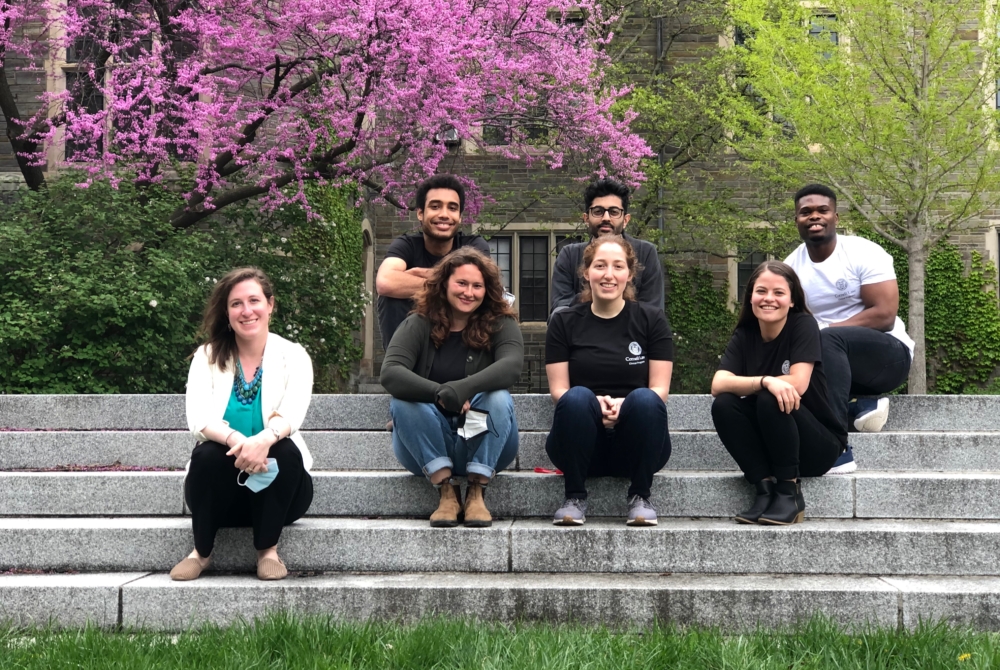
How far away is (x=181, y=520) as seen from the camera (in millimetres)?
4211

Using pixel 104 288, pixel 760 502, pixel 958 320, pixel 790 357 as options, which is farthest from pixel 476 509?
pixel 958 320

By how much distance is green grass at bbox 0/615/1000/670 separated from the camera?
2.78 meters

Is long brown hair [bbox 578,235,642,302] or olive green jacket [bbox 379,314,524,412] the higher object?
long brown hair [bbox 578,235,642,302]

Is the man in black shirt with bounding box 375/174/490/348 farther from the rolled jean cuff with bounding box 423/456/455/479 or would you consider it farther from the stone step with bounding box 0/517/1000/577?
the stone step with bounding box 0/517/1000/577

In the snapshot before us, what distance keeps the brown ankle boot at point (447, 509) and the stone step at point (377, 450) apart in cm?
85

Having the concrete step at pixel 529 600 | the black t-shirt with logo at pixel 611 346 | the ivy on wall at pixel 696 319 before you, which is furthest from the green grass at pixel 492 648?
the ivy on wall at pixel 696 319

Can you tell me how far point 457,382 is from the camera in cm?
398

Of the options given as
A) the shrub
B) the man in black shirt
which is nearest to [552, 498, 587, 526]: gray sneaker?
the man in black shirt

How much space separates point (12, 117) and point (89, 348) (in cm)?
419

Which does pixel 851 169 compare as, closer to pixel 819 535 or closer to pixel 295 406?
pixel 819 535

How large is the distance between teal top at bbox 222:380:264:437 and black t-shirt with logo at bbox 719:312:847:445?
6.48 feet

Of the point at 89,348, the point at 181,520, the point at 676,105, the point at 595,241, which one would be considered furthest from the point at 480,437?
the point at 676,105

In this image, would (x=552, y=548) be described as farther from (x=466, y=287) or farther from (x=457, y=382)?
Answer: (x=466, y=287)

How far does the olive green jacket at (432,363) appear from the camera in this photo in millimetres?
3961
